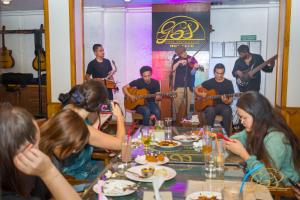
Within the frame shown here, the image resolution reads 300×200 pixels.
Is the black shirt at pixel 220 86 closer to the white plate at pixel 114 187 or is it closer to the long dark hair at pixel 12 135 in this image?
the white plate at pixel 114 187

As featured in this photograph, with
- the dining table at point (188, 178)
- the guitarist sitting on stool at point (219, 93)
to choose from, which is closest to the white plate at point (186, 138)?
the dining table at point (188, 178)

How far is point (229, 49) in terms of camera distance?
6.61 metres

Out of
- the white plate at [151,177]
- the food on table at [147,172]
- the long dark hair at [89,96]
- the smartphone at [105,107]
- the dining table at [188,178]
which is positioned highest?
the long dark hair at [89,96]

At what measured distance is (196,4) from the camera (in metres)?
6.22

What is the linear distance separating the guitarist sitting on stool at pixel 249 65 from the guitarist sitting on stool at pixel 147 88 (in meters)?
1.68

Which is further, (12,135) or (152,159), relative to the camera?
(152,159)

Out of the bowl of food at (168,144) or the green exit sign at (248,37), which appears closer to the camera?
the bowl of food at (168,144)

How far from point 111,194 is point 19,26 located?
23.1 feet

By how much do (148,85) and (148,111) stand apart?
56 centimetres

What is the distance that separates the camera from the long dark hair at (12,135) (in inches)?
43.4

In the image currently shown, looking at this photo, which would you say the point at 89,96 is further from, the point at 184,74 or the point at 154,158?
the point at 184,74

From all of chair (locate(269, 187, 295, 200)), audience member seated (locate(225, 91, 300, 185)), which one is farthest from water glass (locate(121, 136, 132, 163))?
chair (locate(269, 187, 295, 200))

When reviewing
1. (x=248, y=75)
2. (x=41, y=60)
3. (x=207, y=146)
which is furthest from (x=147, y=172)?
(x=41, y=60)

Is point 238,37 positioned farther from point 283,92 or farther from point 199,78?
point 283,92
